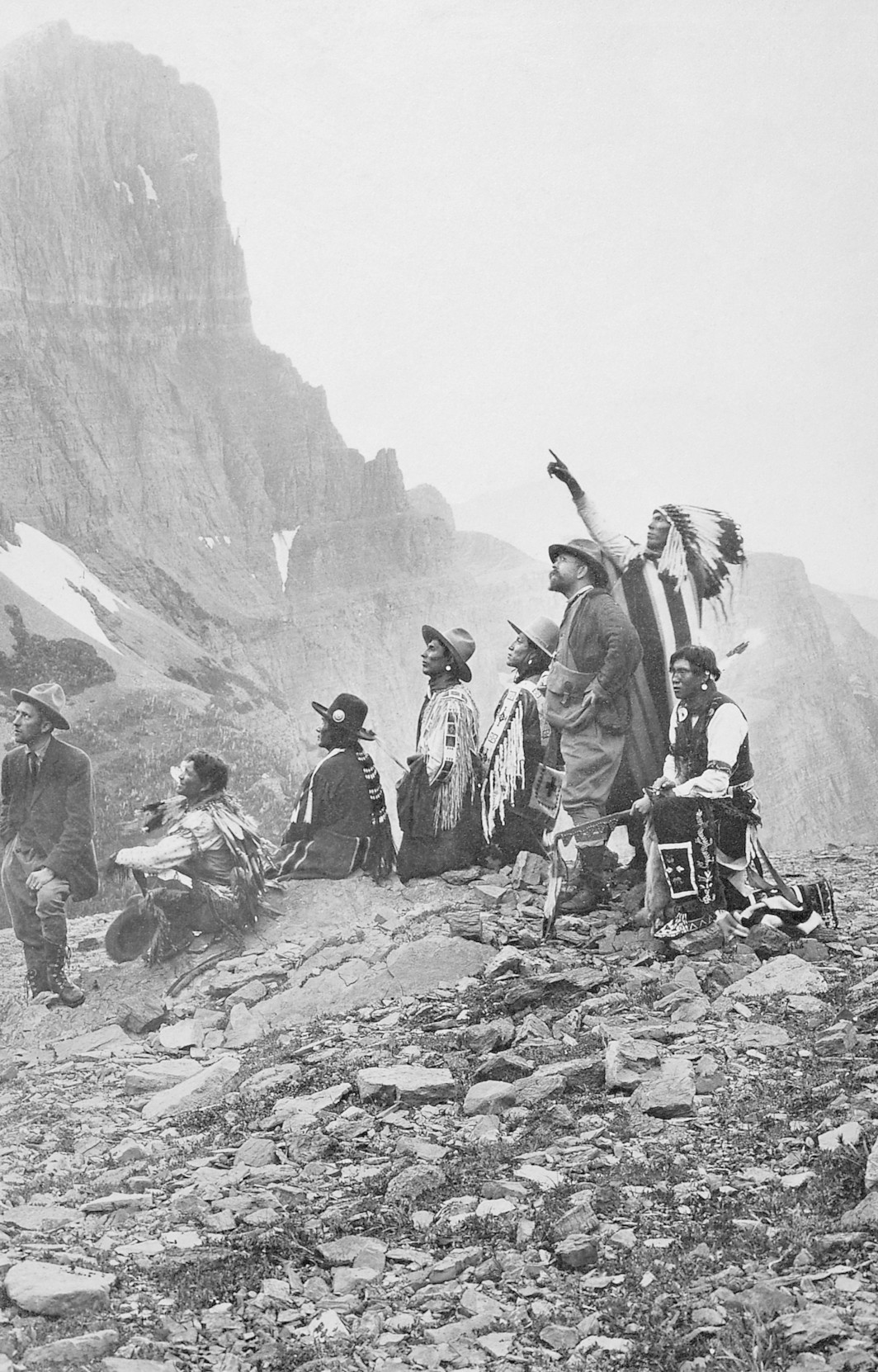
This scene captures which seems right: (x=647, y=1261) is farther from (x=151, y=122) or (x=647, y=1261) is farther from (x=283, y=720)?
(x=151, y=122)

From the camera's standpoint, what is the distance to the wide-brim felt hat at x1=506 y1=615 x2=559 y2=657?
622cm

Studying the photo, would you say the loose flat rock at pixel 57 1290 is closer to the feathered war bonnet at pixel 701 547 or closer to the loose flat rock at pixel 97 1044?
the loose flat rock at pixel 97 1044

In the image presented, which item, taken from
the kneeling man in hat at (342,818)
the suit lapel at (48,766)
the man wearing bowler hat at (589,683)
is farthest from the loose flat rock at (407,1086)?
the suit lapel at (48,766)

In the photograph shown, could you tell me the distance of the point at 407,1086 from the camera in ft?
13.9

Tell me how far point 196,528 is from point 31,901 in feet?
9.76

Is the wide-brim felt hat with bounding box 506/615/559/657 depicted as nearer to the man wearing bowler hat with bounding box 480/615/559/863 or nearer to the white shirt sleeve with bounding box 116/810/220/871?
the man wearing bowler hat with bounding box 480/615/559/863

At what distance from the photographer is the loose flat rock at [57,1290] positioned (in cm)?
319

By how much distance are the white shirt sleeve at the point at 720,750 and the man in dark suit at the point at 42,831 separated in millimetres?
2638

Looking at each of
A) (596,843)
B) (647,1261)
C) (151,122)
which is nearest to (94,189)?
(151,122)

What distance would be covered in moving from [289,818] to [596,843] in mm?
1468

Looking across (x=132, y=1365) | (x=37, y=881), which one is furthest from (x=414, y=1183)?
(x=37, y=881)

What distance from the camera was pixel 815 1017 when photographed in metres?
4.36

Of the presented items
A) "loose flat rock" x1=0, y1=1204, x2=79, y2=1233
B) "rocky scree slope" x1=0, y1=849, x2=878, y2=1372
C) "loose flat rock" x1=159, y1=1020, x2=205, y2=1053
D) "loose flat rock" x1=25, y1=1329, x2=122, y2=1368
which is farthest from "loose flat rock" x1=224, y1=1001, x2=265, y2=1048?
"loose flat rock" x1=25, y1=1329, x2=122, y2=1368

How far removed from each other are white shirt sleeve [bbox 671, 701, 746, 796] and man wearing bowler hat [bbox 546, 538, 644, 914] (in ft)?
1.93
